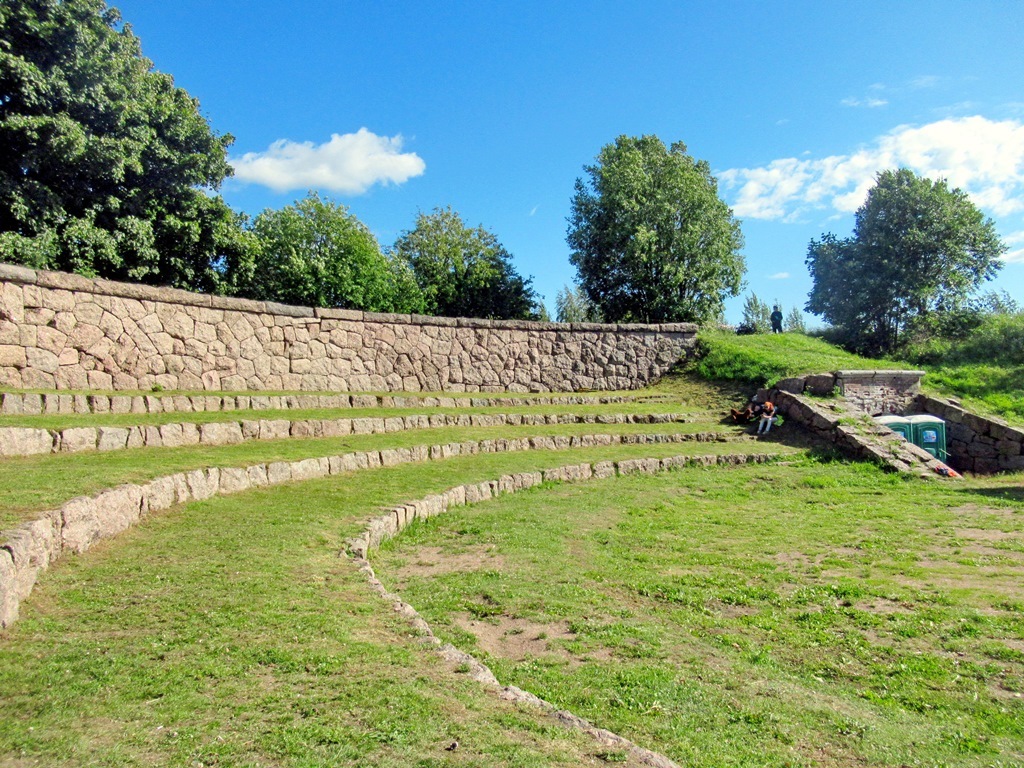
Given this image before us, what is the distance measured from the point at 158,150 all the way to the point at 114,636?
586 inches

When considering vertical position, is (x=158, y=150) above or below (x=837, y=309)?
above

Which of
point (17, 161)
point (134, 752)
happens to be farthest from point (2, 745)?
point (17, 161)

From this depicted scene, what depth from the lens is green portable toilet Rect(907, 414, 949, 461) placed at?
13367mm

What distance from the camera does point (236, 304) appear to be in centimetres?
1285

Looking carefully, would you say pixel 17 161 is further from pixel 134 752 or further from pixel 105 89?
pixel 134 752

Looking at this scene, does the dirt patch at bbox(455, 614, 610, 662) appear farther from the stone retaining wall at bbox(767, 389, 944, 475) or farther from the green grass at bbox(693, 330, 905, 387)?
the green grass at bbox(693, 330, 905, 387)

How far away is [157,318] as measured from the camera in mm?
11727

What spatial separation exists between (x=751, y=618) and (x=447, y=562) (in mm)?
2401

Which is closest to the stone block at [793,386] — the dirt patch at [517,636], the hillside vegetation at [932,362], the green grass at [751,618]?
the hillside vegetation at [932,362]

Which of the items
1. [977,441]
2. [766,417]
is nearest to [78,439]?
[766,417]

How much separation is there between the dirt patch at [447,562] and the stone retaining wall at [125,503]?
2024 millimetres

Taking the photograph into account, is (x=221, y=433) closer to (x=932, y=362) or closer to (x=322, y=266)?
(x=322, y=266)

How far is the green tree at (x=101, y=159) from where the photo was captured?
1316 centimetres

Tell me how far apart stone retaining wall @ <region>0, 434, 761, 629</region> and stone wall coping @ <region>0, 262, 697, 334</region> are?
522 cm
